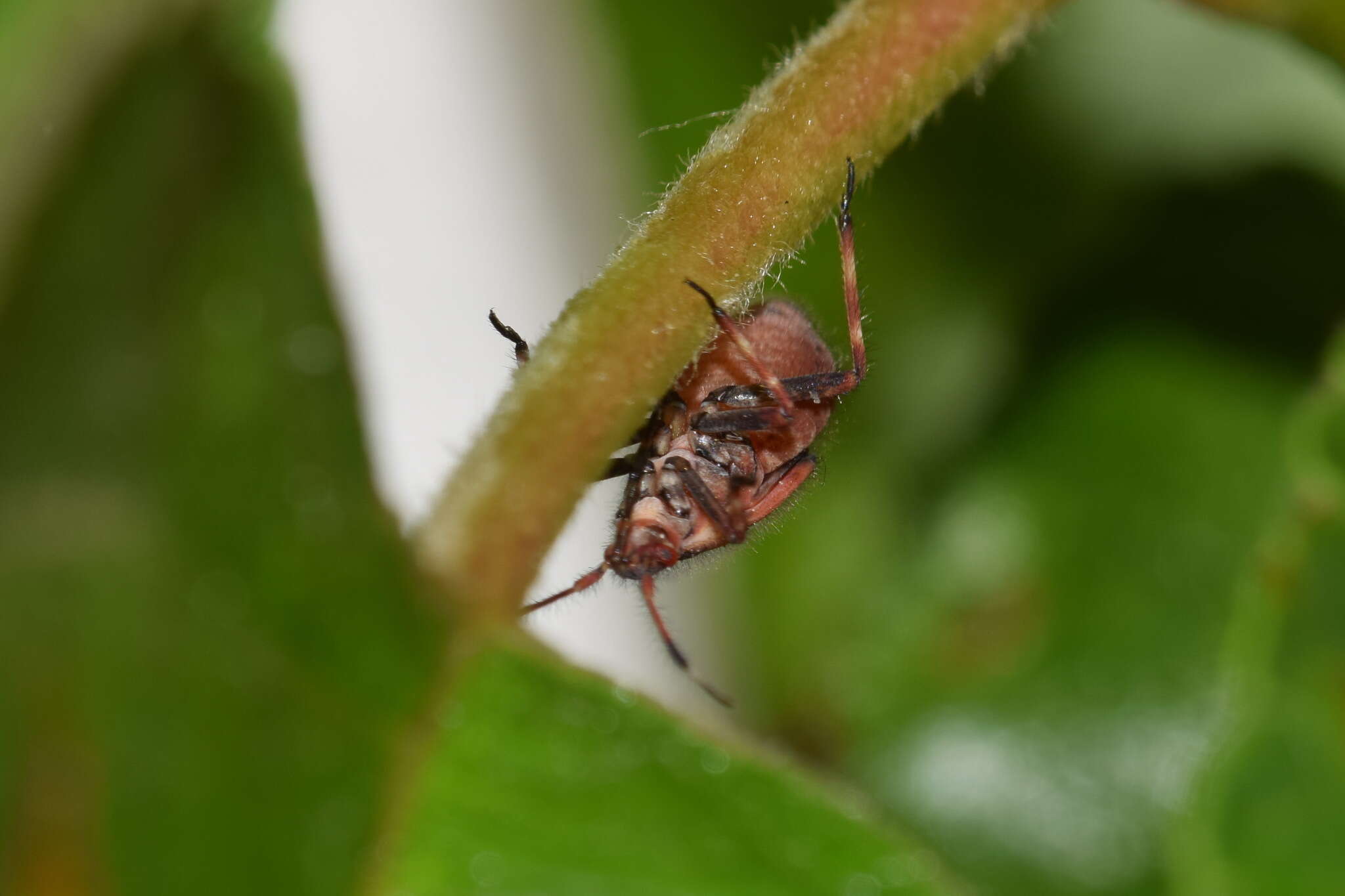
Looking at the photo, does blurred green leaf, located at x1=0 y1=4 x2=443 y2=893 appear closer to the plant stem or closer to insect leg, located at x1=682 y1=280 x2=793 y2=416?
the plant stem

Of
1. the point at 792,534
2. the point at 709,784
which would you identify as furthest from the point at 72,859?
the point at 792,534

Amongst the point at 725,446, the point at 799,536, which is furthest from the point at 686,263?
the point at 799,536

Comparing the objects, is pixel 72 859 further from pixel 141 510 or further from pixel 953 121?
pixel 953 121

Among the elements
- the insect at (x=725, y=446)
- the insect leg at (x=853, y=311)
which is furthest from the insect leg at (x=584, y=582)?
the insect leg at (x=853, y=311)

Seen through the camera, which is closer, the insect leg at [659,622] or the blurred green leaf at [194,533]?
the blurred green leaf at [194,533]

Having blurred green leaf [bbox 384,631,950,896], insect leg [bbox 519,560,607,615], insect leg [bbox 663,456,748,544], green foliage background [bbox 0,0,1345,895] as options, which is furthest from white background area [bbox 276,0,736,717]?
blurred green leaf [bbox 384,631,950,896]

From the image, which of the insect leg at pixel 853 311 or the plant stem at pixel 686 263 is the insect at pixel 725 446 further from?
the plant stem at pixel 686 263

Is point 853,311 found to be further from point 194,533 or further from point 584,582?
point 194,533
